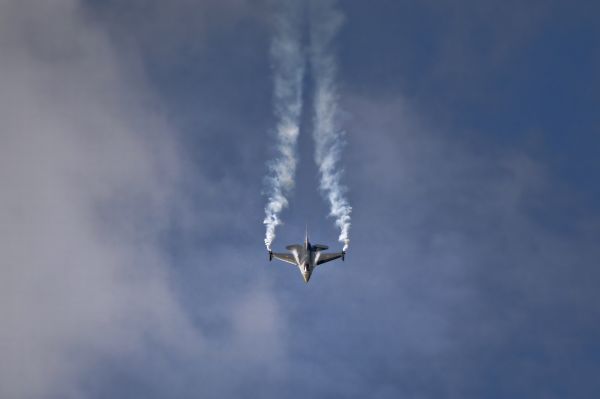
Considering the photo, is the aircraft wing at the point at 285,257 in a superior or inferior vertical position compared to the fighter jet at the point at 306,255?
superior

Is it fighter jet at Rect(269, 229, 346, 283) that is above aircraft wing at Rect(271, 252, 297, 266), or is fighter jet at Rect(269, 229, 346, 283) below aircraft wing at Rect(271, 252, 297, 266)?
below

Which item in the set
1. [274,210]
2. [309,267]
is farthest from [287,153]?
[309,267]

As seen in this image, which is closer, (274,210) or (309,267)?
(274,210)

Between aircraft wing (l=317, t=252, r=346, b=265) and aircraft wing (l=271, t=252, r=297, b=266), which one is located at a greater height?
aircraft wing (l=271, t=252, r=297, b=266)

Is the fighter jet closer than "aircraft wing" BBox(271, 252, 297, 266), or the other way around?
the fighter jet

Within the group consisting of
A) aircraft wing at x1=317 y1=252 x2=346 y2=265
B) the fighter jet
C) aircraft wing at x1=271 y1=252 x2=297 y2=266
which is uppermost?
aircraft wing at x1=271 y1=252 x2=297 y2=266

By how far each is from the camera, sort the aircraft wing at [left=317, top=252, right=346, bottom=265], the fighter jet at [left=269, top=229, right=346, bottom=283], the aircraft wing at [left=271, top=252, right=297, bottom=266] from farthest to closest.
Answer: the aircraft wing at [left=271, top=252, right=297, bottom=266] < the aircraft wing at [left=317, top=252, right=346, bottom=265] < the fighter jet at [left=269, top=229, right=346, bottom=283]

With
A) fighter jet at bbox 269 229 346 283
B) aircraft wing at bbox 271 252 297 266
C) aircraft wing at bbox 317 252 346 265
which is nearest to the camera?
fighter jet at bbox 269 229 346 283

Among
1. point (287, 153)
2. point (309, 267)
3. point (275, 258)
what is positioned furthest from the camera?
point (275, 258)

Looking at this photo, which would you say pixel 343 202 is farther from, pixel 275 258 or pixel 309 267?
pixel 275 258

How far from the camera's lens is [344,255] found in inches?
3799

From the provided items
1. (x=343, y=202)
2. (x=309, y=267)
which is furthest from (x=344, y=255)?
(x=343, y=202)

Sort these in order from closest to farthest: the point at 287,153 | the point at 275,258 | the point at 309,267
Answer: the point at 287,153, the point at 309,267, the point at 275,258

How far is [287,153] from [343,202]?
815 centimetres
